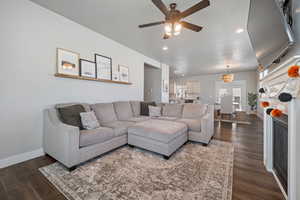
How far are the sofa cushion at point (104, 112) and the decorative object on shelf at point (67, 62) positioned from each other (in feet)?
2.71

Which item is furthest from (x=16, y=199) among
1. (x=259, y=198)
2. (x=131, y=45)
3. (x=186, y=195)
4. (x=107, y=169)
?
(x=131, y=45)

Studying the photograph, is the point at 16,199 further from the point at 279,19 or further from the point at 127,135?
the point at 279,19

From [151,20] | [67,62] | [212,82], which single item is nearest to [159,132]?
[151,20]

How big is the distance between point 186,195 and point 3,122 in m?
2.65

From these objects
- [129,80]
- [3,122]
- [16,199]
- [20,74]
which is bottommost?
[16,199]

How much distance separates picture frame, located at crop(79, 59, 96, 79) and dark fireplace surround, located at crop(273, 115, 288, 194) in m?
3.30

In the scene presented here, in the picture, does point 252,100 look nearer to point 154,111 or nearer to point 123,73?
point 154,111

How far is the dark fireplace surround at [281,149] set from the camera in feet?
4.29

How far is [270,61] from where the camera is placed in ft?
4.76

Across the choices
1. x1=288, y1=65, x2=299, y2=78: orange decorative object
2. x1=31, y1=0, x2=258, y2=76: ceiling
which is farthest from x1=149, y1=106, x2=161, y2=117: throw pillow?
x1=288, y1=65, x2=299, y2=78: orange decorative object

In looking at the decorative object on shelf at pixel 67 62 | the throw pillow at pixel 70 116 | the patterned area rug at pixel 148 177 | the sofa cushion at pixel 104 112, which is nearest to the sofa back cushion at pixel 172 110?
the patterned area rug at pixel 148 177

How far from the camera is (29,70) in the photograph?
77.7 inches

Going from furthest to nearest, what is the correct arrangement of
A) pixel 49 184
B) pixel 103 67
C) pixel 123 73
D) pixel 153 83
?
1. pixel 153 83
2. pixel 123 73
3. pixel 103 67
4. pixel 49 184

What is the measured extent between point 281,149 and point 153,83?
16.2 ft
